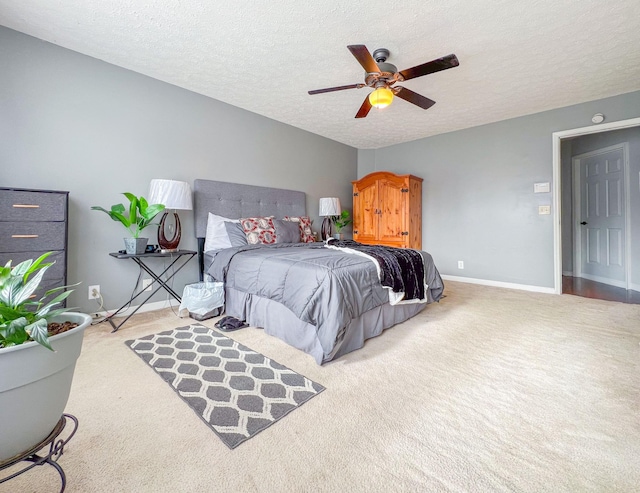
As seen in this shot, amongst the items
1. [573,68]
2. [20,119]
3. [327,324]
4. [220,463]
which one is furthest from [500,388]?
[20,119]

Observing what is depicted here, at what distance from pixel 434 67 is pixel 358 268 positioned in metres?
1.57

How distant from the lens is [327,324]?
5.94 ft

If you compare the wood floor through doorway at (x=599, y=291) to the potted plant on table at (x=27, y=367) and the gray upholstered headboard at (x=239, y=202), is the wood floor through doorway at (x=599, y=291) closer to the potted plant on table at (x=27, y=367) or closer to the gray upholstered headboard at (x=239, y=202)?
the gray upholstered headboard at (x=239, y=202)

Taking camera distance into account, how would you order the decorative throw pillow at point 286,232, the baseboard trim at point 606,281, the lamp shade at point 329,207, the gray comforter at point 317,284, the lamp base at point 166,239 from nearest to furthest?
the gray comforter at point 317,284 → the lamp base at point 166,239 → the decorative throw pillow at point 286,232 → the baseboard trim at point 606,281 → the lamp shade at point 329,207

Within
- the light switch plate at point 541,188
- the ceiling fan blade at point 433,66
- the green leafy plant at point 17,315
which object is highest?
the ceiling fan blade at point 433,66

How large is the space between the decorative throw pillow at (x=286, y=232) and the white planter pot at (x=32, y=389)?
103 inches

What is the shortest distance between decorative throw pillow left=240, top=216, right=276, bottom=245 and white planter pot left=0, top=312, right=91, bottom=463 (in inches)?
93.2

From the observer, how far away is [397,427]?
1282 mm

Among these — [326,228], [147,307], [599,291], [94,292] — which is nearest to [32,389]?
[94,292]

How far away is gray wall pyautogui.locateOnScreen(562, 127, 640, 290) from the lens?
3.89 metres

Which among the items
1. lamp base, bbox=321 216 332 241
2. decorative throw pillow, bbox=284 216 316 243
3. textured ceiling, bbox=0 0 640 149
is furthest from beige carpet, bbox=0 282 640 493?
lamp base, bbox=321 216 332 241

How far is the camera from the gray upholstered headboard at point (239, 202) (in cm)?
329

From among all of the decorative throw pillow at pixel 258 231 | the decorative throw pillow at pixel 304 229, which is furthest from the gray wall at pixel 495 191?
the decorative throw pillow at pixel 258 231

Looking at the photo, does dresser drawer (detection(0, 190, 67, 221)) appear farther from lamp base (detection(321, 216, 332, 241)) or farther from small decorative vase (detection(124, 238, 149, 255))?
lamp base (detection(321, 216, 332, 241))
